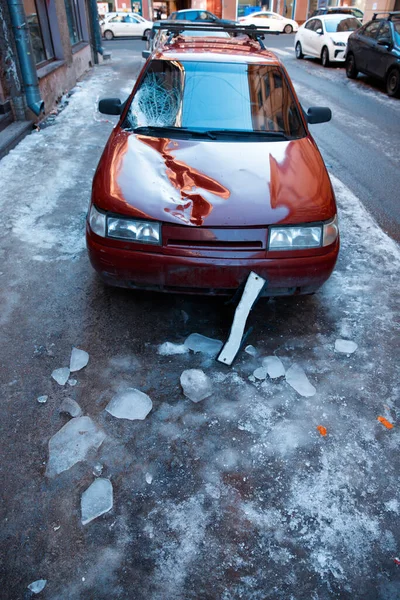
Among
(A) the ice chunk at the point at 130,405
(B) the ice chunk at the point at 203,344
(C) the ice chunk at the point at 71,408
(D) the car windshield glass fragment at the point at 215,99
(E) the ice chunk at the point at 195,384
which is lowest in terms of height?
(B) the ice chunk at the point at 203,344

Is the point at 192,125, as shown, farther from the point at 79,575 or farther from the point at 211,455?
the point at 79,575

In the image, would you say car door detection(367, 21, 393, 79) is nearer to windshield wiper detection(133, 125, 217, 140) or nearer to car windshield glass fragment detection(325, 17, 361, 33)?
car windshield glass fragment detection(325, 17, 361, 33)

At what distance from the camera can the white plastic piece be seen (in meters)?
2.87

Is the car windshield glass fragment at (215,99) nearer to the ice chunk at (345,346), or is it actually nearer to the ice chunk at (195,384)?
the ice chunk at (345,346)

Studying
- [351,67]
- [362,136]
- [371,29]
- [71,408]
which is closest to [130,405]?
[71,408]

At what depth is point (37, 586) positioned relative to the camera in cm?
186

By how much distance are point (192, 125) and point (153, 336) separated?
5.67ft

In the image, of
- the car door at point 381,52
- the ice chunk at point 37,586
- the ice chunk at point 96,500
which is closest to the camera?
the ice chunk at point 37,586

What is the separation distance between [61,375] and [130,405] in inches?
21.0

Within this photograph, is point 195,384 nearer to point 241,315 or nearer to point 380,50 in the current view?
point 241,315

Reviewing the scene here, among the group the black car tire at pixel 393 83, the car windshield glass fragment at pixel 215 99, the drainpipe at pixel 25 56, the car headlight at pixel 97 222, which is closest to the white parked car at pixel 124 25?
the black car tire at pixel 393 83

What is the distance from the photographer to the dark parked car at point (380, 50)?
10852mm

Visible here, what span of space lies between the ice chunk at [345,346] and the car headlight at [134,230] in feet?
4.82

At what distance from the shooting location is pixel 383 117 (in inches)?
370
